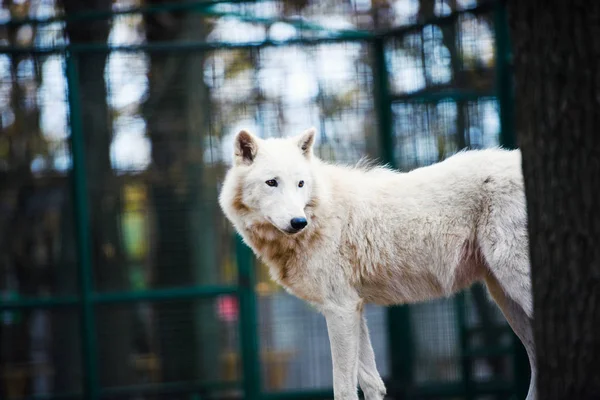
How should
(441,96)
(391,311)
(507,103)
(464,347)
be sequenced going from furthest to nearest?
1. (391,311)
2. (441,96)
3. (464,347)
4. (507,103)

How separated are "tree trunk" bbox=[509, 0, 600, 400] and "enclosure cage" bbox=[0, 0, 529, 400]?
3928mm

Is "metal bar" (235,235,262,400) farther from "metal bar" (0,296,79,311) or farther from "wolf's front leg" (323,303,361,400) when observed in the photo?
"wolf's front leg" (323,303,361,400)


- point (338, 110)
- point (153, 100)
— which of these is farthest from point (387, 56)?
point (153, 100)

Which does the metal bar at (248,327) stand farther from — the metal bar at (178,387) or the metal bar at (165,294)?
the metal bar at (178,387)

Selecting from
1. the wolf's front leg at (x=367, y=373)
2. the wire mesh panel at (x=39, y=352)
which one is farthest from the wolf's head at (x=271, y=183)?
the wire mesh panel at (x=39, y=352)

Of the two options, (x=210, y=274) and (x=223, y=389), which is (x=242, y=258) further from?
(x=223, y=389)

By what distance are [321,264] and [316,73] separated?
319 centimetres

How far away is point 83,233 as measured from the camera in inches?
290

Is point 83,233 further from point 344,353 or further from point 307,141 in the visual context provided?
point 344,353

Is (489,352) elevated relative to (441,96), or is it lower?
lower

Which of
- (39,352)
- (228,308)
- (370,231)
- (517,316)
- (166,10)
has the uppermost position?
(166,10)

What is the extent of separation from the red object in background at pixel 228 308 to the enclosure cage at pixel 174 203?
2 cm

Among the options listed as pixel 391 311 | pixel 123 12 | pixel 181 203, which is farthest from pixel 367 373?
pixel 123 12

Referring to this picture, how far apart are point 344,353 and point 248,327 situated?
2.69m
